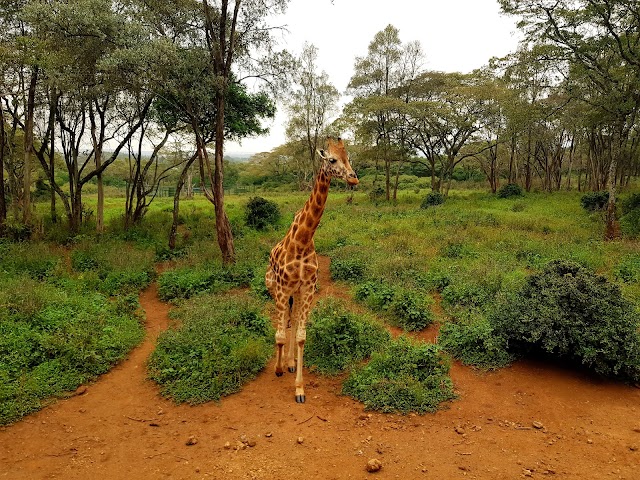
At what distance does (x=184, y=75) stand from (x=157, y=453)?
32.1 feet

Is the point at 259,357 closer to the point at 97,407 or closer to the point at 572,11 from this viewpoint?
the point at 97,407

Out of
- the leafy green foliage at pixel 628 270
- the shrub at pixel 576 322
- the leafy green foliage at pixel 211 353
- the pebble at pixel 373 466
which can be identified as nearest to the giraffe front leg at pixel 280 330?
the leafy green foliage at pixel 211 353

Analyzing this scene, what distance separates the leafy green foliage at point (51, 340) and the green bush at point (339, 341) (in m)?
3.34

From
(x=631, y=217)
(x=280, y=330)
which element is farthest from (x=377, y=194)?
(x=280, y=330)

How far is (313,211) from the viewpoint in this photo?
6.12m

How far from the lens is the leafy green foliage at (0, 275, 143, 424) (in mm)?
5766

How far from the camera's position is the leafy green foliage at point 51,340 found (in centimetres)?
577

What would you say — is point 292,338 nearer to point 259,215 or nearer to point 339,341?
point 339,341

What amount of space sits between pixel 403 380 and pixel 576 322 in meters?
2.80

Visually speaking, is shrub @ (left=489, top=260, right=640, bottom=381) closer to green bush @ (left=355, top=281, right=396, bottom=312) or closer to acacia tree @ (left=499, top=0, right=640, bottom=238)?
green bush @ (left=355, top=281, right=396, bottom=312)

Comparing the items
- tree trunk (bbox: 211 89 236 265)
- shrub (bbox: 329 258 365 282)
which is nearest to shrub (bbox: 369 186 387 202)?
shrub (bbox: 329 258 365 282)

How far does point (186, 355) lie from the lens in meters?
6.77

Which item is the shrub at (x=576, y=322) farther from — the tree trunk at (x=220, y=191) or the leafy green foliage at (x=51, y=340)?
the tree trunk at (x=220, y=191)

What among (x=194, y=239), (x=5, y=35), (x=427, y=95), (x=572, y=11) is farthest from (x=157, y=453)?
(x=427, y=95)
